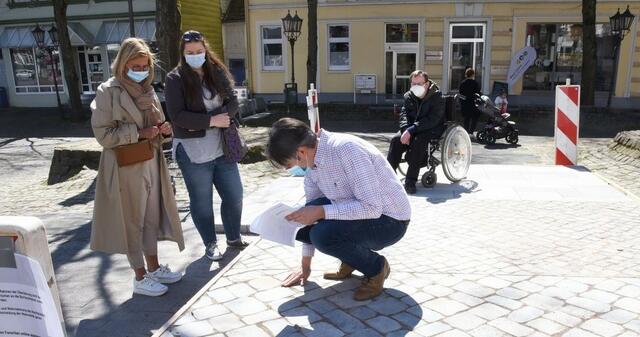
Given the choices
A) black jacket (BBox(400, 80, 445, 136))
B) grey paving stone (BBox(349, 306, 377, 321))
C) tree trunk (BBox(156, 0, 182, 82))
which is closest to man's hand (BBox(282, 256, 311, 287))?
grey paving stone (BBox(349, 306, 377, 321))

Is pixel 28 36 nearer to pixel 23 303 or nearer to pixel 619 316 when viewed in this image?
pixel 23 303

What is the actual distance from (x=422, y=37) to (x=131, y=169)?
1816cm

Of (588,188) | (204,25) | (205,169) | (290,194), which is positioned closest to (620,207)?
(588,188)

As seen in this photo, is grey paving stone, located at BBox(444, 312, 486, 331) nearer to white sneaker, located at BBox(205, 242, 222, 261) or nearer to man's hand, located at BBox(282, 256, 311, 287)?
man's hand, located at BBox(282, 256, 311, 287)

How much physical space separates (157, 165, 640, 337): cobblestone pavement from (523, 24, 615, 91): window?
16.5 metres

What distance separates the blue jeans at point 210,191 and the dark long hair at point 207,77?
46cm

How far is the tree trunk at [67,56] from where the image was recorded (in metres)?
17.9

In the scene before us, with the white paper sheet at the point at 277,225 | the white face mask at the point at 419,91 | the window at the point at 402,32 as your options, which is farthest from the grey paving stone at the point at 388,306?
the window at the point at 402,32

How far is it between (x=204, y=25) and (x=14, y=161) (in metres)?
13.3

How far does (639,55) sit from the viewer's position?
19359 mm

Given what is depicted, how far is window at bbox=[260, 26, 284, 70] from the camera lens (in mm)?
21578

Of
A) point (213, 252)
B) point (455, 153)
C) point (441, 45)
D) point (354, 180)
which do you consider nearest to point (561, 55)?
point (441, 45)

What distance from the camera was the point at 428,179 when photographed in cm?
645

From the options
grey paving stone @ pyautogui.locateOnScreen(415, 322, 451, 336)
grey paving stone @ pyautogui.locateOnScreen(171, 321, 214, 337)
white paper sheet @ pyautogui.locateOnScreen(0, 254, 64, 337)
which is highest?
white paper sheet @ pyautogui.locateOnScreen(0, 254, 64, 337)
